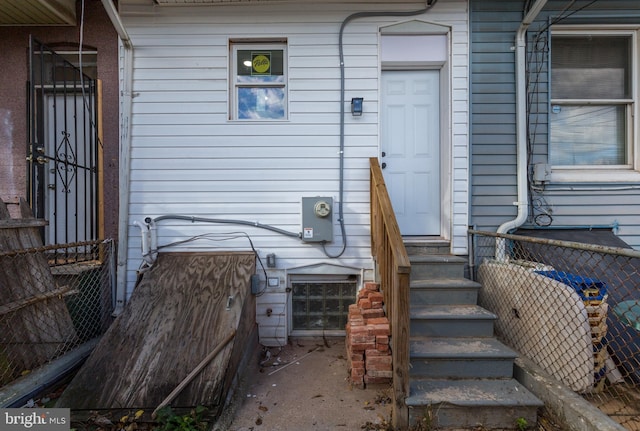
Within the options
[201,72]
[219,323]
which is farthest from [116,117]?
[219,323]

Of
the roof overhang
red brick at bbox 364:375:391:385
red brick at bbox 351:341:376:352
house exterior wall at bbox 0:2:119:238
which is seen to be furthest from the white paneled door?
the roof overhang

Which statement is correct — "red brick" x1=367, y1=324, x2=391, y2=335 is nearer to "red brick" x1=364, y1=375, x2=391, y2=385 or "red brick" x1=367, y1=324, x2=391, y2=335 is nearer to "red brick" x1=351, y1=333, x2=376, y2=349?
"red brick" x1=351, y1=333, x2=376, y2=349

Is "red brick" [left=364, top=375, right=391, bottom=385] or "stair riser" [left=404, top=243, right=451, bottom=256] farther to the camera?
"stair riser" [left=404, top=243, right=451, bottom=256]

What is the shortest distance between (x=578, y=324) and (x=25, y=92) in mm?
5765

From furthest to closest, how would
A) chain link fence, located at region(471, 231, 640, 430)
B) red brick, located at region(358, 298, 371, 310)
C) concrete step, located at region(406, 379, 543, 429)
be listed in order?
red brick, located at region(358, 298, 371, 310)
chain link fence, located at region(471, 231, 640, 430)
concrete step, located at region(406, 379, 543, 429)

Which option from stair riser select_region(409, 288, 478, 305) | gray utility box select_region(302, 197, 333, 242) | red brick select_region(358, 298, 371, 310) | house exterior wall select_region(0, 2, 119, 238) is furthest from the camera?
house exterior wall select_region(0, 2, 119, 238)

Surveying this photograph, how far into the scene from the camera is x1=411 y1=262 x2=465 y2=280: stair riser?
3.10m

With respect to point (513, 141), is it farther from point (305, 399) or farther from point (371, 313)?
point (305, 399)

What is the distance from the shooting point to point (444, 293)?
2861 millimetres

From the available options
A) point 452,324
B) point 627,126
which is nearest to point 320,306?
point 452,324

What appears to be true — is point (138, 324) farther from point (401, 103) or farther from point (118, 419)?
point (401, 103)

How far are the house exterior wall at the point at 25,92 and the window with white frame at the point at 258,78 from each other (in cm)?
135

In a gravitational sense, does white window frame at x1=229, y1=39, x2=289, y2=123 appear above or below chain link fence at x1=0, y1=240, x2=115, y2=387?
above

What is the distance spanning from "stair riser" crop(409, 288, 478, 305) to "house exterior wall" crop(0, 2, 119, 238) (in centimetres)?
328
